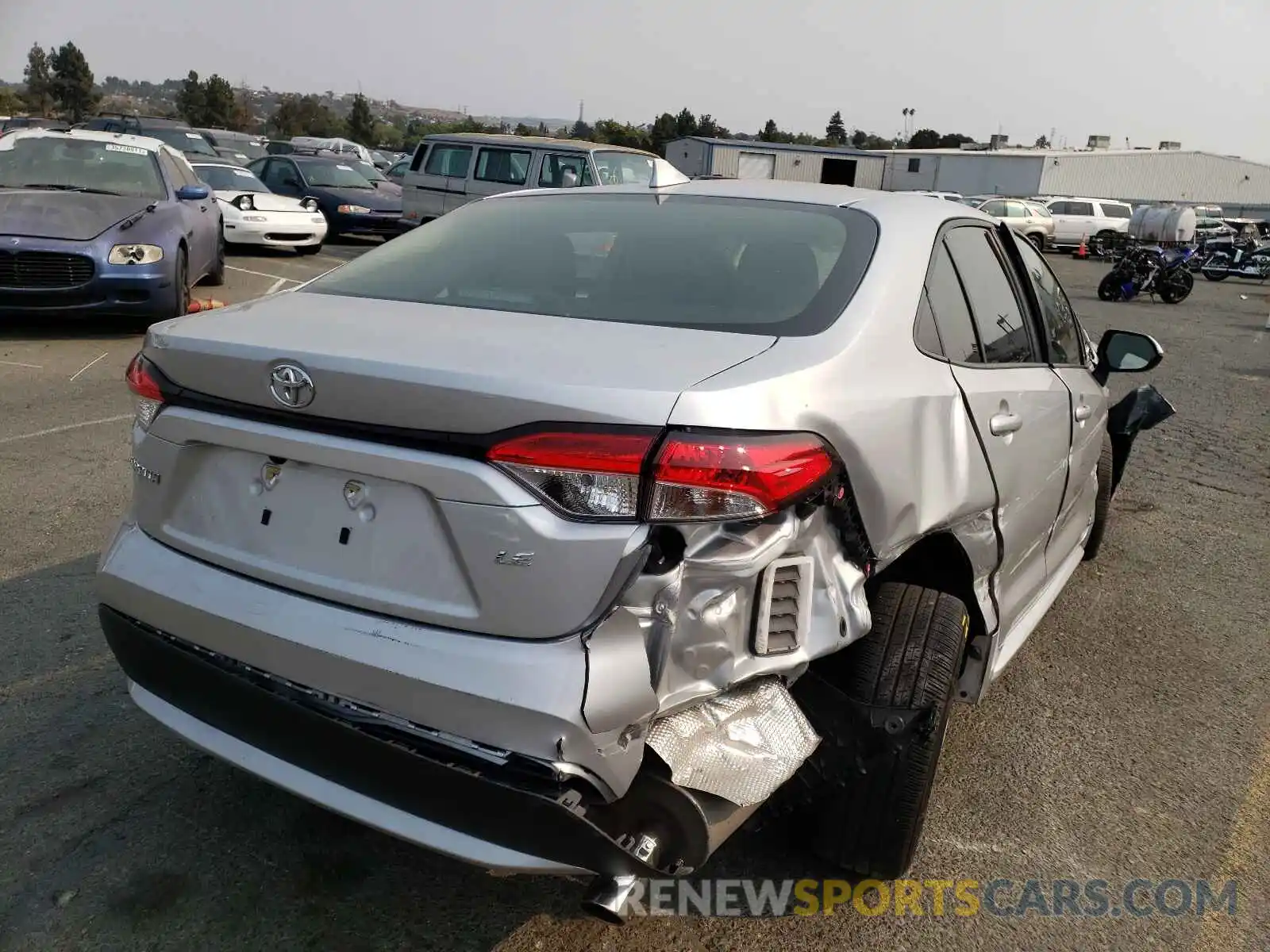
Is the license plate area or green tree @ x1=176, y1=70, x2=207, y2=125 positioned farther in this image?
green tree @ x1=176, y1=70, x2=207, y2=125

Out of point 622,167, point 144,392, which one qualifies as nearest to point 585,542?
point 144,392

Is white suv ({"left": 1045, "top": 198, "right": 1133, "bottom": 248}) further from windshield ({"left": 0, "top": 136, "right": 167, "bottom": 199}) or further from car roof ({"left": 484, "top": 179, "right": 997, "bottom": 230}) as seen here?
car roof ({"left": 484, "top": 179, "right": 997, "bottom": 230})

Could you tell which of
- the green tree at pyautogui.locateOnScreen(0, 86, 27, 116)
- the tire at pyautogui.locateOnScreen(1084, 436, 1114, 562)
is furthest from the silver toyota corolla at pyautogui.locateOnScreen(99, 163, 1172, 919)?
the green tree at pyautogui.locateOnScreen(0, 86, 27, 116)

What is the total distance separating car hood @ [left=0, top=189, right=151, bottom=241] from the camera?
781 centimetres

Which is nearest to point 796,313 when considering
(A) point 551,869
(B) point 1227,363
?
(A) point 551,869

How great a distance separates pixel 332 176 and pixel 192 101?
196 ft

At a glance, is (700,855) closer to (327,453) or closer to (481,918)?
(481,918)

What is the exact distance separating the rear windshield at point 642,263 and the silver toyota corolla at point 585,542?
0.05 ft

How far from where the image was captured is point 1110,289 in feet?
64.8

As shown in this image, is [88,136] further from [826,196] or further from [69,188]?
[826,196]

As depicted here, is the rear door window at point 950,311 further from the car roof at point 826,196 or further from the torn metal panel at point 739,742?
the torn metal panel at point 739,742

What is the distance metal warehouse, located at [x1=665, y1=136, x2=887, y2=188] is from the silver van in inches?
1320

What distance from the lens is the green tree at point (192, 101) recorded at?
66.9 metres

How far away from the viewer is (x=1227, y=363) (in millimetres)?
12430
